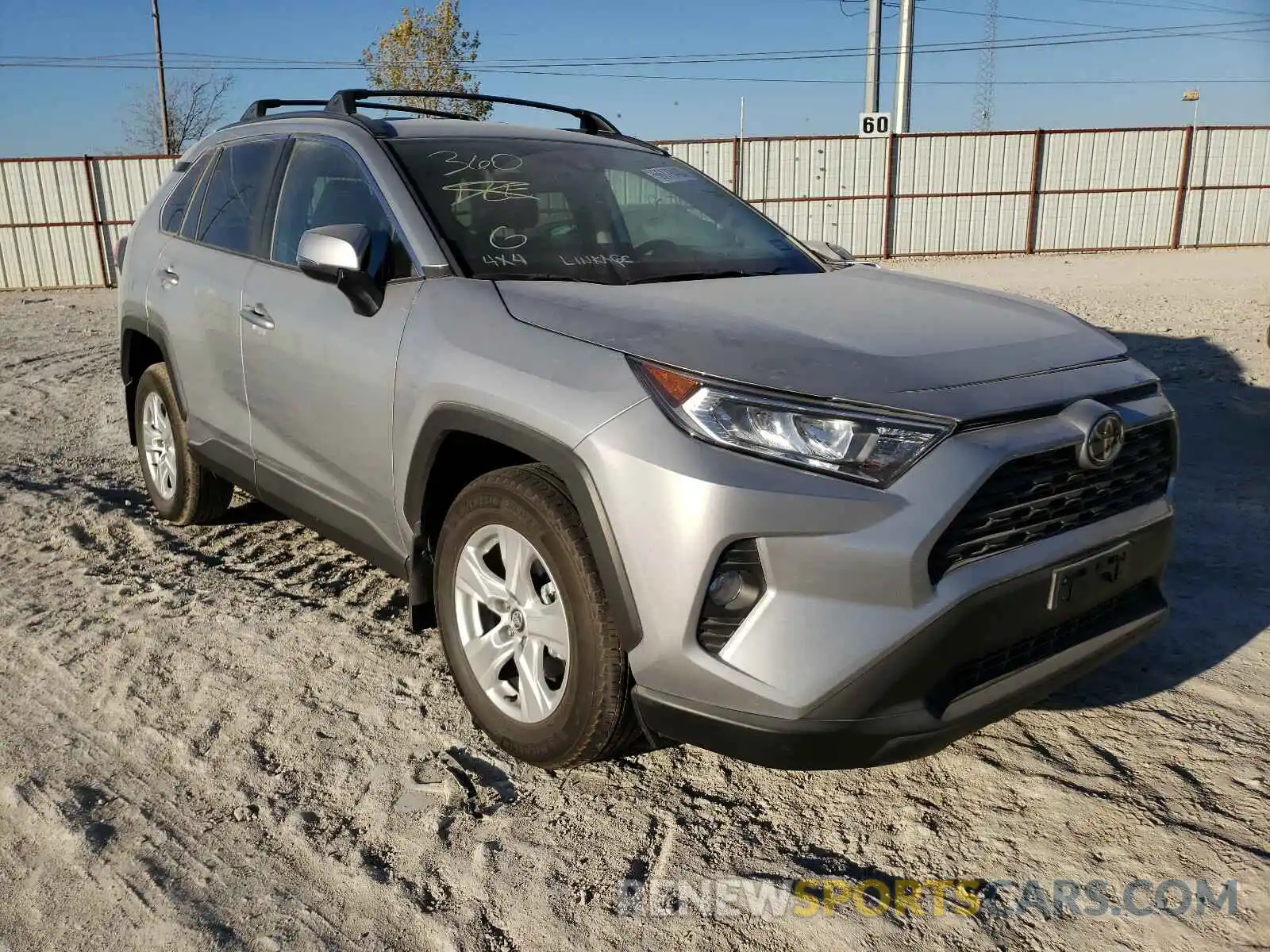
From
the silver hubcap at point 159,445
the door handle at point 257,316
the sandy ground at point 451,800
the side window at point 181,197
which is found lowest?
the sandy ground at point 451,800

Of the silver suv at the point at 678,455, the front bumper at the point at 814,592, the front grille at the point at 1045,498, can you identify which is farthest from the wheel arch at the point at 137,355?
the front grille at the point at 1045,498

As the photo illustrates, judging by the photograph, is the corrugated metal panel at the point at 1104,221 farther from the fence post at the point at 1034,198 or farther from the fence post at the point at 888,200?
the fence post at the point at 888,200

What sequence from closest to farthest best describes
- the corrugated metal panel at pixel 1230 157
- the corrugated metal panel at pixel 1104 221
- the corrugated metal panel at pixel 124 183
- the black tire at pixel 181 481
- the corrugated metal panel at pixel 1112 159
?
the black tire at pixel 181 481 → the corrugated metal panel at pixel 124 183 → the corrugated metal panel at pixel 1112 159 → the corrugated metal panel at pixel 1104 221 → the corrugated metal panel at pixel 1230 157

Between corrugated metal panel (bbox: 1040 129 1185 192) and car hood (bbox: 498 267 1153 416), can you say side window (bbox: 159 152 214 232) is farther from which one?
corrugated metal panel (bbox: 1040 129 1185 192)

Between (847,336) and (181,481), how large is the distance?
3.37 m

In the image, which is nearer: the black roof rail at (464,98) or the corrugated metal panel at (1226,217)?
the black roof rail at (464,98)

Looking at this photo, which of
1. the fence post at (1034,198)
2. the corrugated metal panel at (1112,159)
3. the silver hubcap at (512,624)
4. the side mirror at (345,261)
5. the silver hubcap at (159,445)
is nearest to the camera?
the silver hubcap at (512,624)

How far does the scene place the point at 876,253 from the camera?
2269 centimetres

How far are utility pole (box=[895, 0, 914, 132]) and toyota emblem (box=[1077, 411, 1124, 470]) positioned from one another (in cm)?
2226

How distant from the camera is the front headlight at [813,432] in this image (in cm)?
215

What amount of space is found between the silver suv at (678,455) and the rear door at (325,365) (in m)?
0.01

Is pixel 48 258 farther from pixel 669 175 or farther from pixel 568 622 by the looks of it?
pixel 568 622

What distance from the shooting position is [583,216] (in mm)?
3467

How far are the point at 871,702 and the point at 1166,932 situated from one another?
797 millimetres
